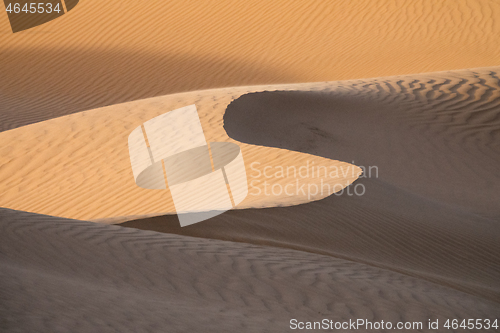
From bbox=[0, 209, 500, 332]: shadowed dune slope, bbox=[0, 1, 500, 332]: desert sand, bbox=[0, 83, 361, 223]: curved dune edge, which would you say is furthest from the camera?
bbox=[0, 83, 361, 223]: curved dune edge

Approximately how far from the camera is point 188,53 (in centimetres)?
Result: 1691

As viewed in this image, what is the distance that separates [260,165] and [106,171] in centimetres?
267

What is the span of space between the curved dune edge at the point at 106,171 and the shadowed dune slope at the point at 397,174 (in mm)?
436

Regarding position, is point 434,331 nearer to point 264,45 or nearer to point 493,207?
point 493,207

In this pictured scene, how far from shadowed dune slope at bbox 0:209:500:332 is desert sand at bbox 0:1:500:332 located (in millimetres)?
23

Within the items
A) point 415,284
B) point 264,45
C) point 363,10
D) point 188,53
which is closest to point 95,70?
point 188,53

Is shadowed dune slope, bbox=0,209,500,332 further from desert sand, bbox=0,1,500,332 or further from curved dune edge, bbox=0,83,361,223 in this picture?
curved dune edge, bbox=0,83,361,223

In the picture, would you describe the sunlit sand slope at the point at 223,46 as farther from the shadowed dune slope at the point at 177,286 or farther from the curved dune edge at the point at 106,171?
the shadowed dune slope at the point at 177,286

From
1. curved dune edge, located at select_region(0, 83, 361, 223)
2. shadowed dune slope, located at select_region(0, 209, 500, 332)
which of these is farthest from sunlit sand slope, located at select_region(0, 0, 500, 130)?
shadowed dune slope, located at select_region(0, 209, 500, 332)

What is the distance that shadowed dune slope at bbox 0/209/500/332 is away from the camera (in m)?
2.86

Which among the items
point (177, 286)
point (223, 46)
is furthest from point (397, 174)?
point (223, 46)

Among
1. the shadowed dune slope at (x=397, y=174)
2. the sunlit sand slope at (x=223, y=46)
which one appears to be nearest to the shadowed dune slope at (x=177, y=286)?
the shadowed dune slope at (x=397, y=174)

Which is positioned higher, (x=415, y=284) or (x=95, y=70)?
(x=95, y=70)

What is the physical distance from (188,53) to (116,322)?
1508 centimetres
